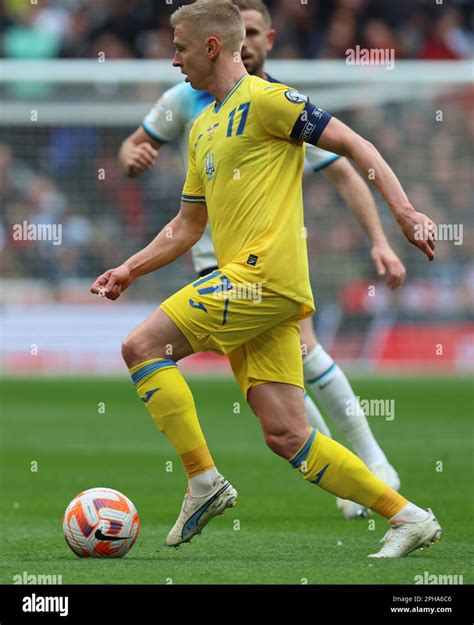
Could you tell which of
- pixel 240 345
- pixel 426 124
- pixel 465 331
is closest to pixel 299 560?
pixel 240 345

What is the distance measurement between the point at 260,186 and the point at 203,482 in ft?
4.19

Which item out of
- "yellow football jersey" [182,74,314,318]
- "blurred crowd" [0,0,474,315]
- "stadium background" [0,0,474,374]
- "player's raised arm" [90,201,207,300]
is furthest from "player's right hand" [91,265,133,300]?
"blurred crowd" [0,0,474,315]

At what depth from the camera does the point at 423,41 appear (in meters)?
21.7

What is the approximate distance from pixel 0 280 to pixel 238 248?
12.8m

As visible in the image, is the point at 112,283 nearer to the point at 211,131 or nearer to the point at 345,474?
the point at 211,131

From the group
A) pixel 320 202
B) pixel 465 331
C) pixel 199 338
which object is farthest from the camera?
pixel 320 202

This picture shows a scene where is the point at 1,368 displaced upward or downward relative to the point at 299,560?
upward

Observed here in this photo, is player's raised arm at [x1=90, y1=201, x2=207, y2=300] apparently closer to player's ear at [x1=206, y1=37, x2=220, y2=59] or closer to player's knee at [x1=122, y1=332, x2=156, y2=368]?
player's knee at [x1=122, y1=332, x2=156, y2=368]

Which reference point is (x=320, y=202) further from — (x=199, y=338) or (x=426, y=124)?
(x=199, y=338)

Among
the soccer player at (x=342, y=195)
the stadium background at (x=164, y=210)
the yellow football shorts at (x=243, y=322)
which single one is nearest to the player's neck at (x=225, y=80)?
the yellow football shorts at (x=243, y=322)

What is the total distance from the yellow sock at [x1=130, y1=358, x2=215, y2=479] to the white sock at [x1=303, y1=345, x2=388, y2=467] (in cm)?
168

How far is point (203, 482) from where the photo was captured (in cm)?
566

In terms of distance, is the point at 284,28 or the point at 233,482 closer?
the point at 233,482

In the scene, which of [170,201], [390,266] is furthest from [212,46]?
[170,201]
